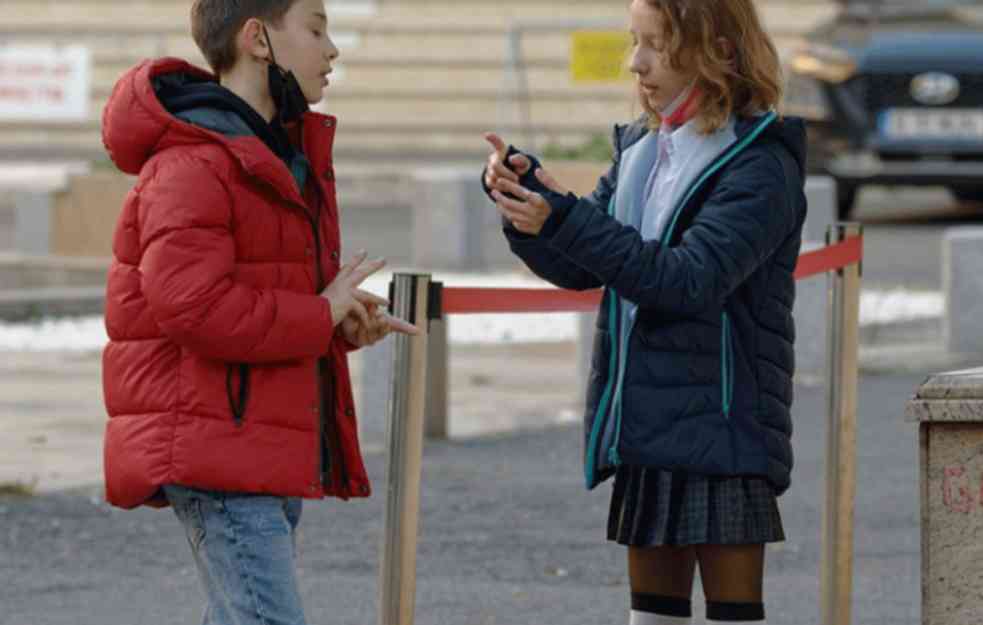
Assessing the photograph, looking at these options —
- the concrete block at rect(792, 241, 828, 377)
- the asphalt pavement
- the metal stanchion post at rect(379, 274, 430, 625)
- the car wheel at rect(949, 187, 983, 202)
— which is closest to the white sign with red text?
the car wheel at rect(949, 187, 983, 202)

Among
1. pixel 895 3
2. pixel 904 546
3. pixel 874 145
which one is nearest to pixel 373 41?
pixel 895 3

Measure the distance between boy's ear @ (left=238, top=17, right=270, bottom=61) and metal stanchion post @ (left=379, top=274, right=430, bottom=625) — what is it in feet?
2.31

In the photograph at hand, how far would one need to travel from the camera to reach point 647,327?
14.4ft

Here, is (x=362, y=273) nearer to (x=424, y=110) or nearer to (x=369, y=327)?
(x=369, y=327)

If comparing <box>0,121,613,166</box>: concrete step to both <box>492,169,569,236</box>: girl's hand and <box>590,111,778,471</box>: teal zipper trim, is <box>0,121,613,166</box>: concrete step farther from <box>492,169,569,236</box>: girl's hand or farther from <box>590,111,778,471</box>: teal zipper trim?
<box>492,169,569,236</box>: girl's hand

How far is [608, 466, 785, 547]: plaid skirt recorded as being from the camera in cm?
439

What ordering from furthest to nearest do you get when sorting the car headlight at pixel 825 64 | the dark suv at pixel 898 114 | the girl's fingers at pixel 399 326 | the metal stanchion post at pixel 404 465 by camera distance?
the car headlight at pixel 825 64 → the dark suv at pixel 898 114 → the metal stanchion post at pixel 404 465 → the girl's fingers at pixel 399 326

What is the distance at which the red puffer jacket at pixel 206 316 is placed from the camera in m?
4.15

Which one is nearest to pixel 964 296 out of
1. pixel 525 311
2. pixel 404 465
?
pixel 525 311

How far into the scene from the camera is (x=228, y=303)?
4.16 meters

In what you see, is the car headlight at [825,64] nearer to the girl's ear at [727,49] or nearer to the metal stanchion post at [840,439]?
the metal stanchion post at [840,439]

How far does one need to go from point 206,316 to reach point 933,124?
1346 centimetres

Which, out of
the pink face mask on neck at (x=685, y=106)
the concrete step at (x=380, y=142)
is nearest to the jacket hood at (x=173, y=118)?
the pink face mask on neck at (x=685, y=106)

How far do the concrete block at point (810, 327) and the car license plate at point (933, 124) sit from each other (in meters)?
6.27
